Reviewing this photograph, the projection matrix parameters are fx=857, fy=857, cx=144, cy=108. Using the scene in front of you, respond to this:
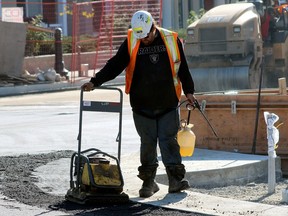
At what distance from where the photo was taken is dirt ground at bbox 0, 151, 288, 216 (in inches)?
340

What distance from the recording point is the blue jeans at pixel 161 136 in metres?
9.21

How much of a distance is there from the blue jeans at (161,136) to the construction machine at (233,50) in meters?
11.1

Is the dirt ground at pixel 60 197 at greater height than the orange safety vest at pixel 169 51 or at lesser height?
lesser

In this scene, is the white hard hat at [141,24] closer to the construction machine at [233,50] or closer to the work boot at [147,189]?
the work boot at [147,189]

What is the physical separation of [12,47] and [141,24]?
57.5 feet

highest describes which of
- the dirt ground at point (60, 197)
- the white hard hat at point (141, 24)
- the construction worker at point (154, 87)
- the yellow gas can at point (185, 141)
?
the white hard hat at point (141, 24)

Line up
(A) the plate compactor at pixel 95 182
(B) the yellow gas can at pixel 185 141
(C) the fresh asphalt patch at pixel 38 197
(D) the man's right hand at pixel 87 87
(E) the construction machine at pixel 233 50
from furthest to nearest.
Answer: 1. (E) the construction machine at pixel 233 50
2. (B) the yellow gas can at pixel 185 141
3. (D) the man's right hand at pixel 87 87
4. (A) the plate compactor at pixel 95 182
5. (C) the fresh asphalt patch at pixel 38 197

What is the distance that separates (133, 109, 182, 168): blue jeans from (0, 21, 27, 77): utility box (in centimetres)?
1697

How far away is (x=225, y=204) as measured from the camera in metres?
8.72

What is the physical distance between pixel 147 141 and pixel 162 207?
35.1 inches

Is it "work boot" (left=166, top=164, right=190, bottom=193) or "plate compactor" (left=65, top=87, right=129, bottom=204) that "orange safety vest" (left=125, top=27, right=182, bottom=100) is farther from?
"work boot" (left=166, top=164, right=190, bottom=193)

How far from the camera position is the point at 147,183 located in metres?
9.29

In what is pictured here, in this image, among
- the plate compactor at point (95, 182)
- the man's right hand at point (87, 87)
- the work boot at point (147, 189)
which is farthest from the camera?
the work boot at point (147, 189)

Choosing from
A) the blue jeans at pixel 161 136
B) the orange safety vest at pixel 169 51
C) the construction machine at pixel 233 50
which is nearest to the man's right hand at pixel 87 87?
the orange safety vest at pixel 169 51
